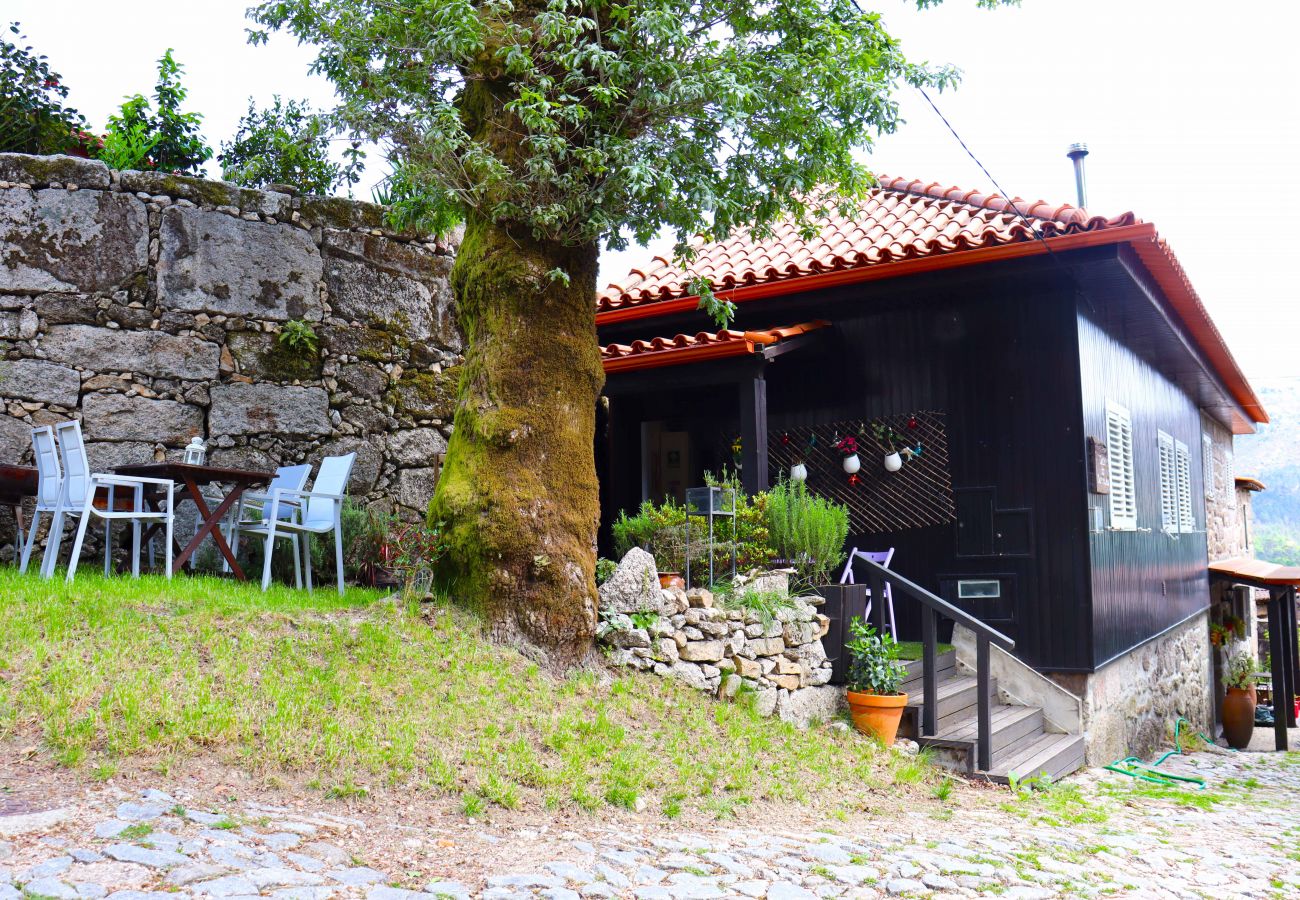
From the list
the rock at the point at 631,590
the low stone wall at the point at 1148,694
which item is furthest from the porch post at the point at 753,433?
the low stone wall at the point at 1148,694

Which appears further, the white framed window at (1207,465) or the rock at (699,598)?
the white framed window at (1207,465)

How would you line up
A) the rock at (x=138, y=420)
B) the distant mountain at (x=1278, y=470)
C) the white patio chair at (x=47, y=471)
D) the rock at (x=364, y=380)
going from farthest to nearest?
the distant mountain at (x=1278, y=470) → the rock at (x=364, y=380) → the rock at (x=138, y=420) → the white patio chair at (x=47, y=471)

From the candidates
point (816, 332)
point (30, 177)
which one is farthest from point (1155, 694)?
point (30, 177)

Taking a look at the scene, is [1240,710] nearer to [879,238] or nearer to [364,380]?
[879,238]

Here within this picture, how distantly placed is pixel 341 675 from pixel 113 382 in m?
3.67

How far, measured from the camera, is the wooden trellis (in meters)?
8.08

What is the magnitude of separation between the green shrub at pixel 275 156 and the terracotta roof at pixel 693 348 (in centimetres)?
242

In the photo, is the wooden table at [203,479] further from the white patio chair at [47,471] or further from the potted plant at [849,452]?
the potted plant at [849,452]

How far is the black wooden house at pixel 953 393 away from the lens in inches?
296

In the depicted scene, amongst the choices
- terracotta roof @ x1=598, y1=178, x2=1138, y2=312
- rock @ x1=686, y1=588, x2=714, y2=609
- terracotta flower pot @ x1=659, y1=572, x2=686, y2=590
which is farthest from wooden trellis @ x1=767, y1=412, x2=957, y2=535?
rock @ x1=686, y1=588, x2=714, y2=609

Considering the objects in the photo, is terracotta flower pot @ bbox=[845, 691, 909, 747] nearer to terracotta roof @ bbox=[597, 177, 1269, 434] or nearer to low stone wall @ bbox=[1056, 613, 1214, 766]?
low stone wall @ bbox=[1056, 613, 1214, 766]

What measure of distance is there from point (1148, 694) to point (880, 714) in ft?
16.2

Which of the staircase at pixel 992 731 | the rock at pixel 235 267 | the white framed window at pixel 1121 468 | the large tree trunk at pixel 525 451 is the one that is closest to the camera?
the large tree trunk at pixel 525 451

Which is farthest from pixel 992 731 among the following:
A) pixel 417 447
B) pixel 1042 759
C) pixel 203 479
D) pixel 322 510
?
pixel 203 479
